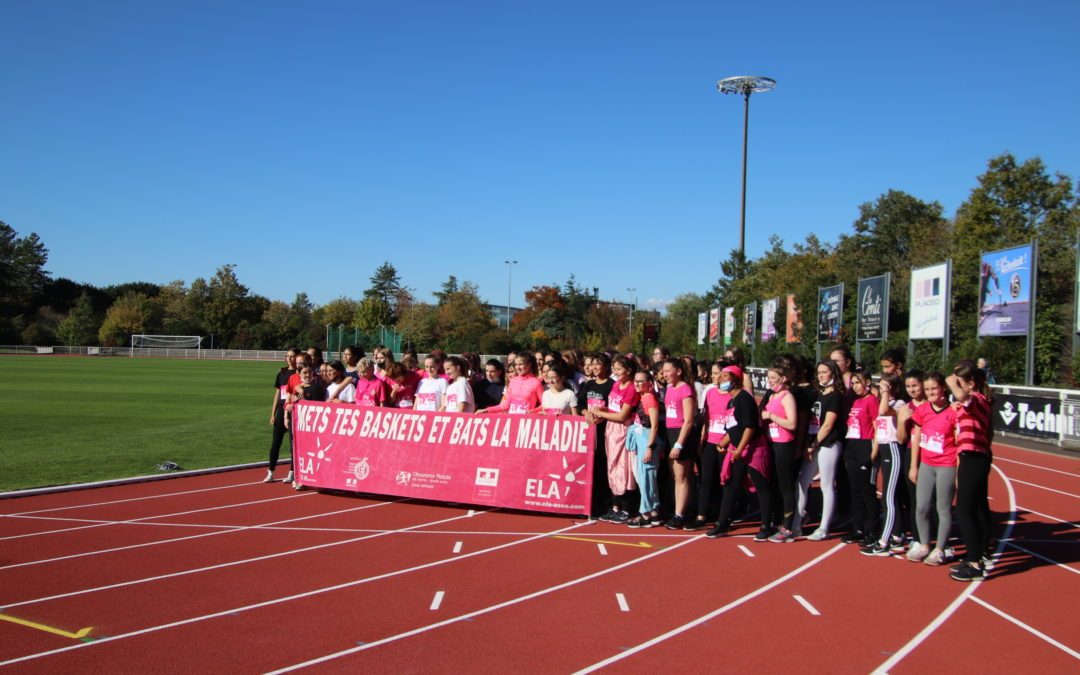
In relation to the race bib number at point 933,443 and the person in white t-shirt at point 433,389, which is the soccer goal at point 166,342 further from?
the race bib number at point 933,443

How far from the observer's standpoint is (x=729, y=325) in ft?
167

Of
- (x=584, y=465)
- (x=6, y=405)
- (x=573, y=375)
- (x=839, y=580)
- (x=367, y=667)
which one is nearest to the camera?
(x=367, y=667)

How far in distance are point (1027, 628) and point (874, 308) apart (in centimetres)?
2503

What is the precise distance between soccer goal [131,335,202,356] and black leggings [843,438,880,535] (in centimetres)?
8891

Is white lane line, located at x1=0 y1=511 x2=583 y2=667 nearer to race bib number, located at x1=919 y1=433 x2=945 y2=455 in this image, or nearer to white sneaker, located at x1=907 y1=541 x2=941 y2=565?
white sneaker, located at x1=907 y1=541 x2=941 y2=565

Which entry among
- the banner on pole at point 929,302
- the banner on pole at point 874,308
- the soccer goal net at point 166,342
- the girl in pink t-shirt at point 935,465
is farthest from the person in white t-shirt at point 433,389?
the soccer goal net at point 166,342

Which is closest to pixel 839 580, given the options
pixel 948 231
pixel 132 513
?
pixel 132 513

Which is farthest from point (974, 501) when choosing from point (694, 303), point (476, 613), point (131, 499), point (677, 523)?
point (694, 303)

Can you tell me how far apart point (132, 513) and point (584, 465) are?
5.19 meters

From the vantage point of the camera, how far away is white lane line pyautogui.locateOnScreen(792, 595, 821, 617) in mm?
5859

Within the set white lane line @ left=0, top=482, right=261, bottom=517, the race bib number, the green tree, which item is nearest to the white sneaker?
the race bib number

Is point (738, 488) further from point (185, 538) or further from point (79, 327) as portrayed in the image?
point (79, 327)

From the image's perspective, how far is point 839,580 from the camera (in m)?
6.74

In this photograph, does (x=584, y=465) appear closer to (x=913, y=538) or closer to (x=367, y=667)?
(x=913, y=538)
